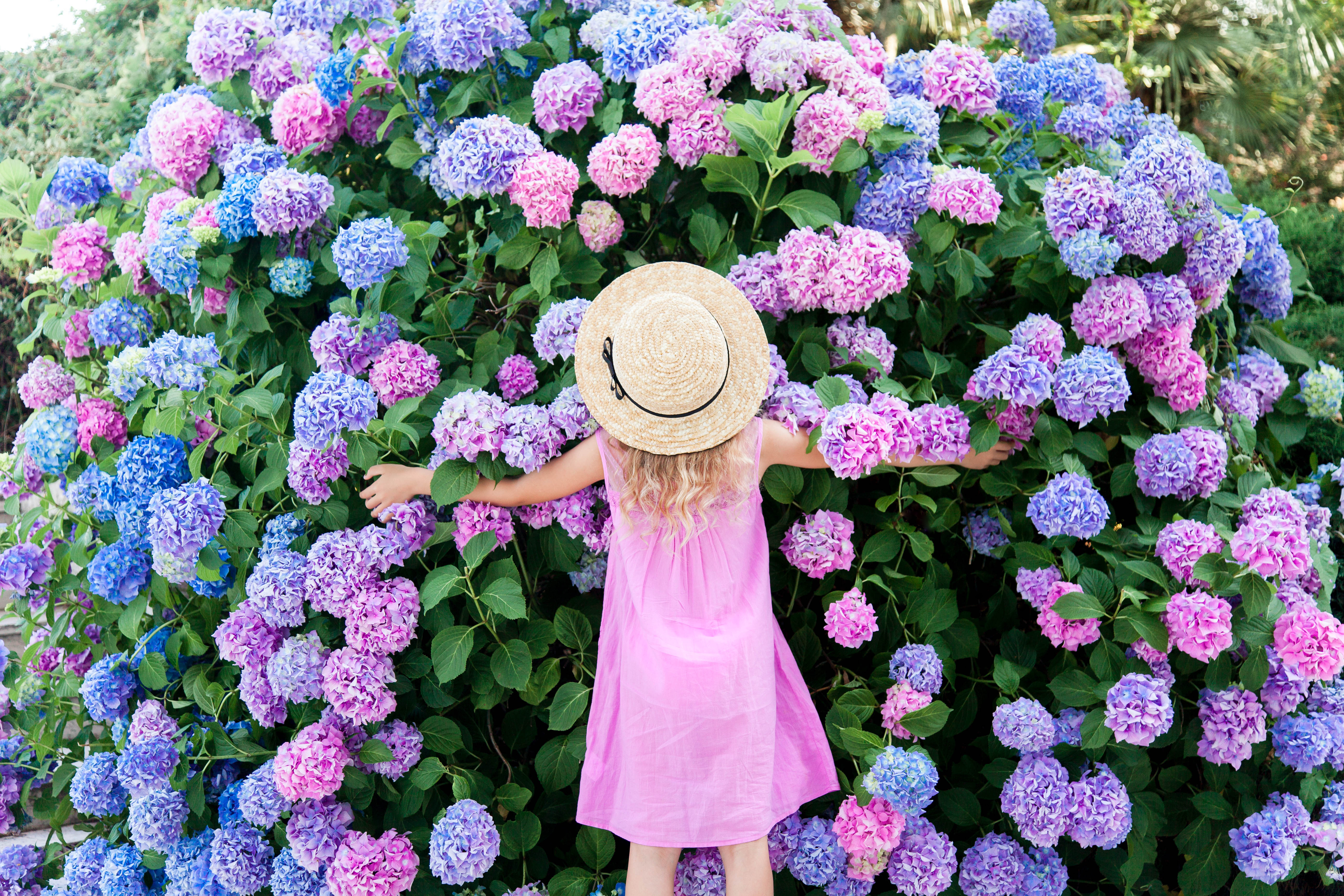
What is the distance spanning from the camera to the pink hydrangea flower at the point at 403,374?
2381 mm

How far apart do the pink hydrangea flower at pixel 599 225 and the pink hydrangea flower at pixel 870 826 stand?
146 centimetres

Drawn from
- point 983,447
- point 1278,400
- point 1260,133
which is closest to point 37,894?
point 983,447

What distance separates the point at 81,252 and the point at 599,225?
1.80 metres

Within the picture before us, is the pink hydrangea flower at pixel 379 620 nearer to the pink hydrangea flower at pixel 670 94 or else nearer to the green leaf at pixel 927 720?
the green leaf at pixel 927 720

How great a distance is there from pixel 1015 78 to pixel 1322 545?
1.55 m

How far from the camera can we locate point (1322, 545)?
2574 millimetres

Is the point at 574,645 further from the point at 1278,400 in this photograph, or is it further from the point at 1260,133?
the point at 1260,133

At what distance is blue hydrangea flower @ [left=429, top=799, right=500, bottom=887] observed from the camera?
7.07 ft

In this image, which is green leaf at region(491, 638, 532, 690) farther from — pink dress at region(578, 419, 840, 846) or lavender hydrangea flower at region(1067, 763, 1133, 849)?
lavender hydrangea flower at region(1067, 763, 1133, 849)

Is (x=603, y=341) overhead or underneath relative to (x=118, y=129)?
overhead

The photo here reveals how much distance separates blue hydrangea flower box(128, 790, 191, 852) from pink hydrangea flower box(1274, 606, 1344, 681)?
2.64 m

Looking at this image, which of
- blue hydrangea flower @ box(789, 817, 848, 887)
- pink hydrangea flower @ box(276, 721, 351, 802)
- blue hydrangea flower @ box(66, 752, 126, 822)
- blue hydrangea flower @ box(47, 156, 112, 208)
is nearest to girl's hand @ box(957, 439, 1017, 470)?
blue hydrangea flower @ box(789, 817, 848, 887)

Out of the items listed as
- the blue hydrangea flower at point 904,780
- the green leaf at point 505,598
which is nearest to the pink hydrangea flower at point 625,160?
the green leaf at point 505,598

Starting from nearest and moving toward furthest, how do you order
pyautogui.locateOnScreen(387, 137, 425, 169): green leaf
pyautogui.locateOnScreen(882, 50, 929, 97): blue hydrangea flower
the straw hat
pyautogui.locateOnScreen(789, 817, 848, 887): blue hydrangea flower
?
the straw hat, pyautogui.locateOnScreen(789, 817, 848, 887): blue hydrangea flower, pyautogui.locateOnScreen(387, 137, 425, 169): green leaf, pyautogui.locateOnScreen(882, 50, 929, 97): blue hydrangea flower
